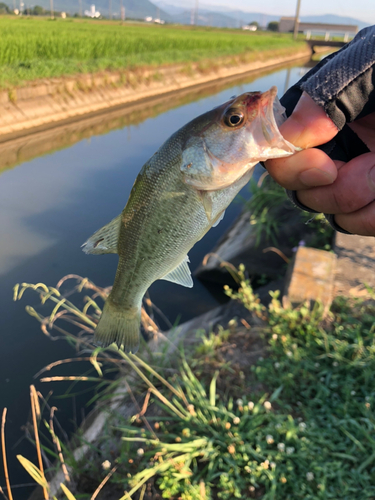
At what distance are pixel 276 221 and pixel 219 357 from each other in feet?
9.04

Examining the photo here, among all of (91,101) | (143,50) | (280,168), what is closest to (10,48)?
Answer: (91,101)

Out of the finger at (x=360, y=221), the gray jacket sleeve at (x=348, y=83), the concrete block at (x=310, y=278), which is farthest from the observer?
the concrete block at (x=310, y=278)

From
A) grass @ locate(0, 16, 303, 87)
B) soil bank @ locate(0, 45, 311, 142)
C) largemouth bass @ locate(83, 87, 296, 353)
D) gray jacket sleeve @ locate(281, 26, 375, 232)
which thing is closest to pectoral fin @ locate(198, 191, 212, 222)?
largemouth bass @ locate(83, 87, 296, 353)

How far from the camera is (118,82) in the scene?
13.4 m

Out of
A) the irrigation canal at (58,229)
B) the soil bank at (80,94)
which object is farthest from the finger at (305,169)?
the soil bank at (80,94)

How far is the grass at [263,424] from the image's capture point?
2.23 m

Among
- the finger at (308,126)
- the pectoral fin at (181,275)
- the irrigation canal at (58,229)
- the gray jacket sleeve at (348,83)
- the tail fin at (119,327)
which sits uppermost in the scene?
the gray jacket sleeve at (348,83)

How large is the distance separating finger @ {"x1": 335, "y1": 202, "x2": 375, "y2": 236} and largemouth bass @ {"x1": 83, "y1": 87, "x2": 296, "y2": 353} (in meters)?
0.46

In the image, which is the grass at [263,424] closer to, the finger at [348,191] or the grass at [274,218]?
the finger at [348,191]

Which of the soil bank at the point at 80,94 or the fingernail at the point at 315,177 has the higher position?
the fingernail at the point at 315,177

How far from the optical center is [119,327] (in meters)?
1.63

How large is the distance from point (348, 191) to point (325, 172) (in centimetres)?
16

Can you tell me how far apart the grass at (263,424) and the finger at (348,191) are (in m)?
1.53

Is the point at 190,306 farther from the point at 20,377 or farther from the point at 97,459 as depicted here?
the point at 97,459
